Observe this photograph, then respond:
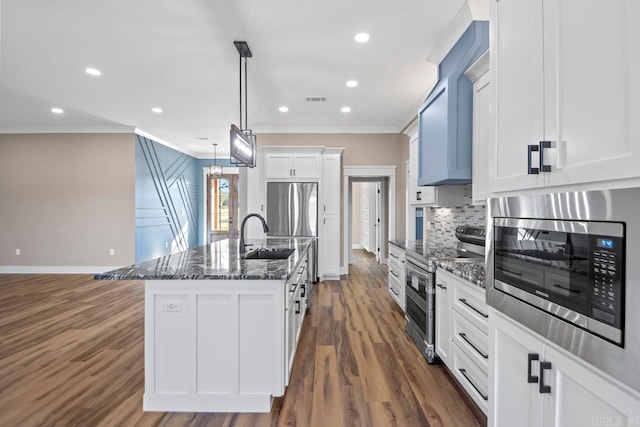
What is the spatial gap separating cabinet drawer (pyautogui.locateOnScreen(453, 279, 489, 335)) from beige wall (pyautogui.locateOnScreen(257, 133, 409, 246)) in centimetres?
375

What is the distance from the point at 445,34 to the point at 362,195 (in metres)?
6.98

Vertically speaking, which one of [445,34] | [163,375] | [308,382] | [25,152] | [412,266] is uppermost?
[445,34]

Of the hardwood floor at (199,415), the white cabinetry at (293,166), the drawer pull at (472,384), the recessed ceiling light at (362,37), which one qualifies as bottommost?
the hardwood floor at (199,415)

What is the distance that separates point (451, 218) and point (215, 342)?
9.09 ft

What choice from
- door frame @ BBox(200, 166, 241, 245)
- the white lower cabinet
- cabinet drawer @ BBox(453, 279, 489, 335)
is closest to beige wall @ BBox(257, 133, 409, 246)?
the white lower cabinet

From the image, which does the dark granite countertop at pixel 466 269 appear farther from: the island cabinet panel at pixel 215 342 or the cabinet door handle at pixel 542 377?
the island cabinet panel at pixel 215 342

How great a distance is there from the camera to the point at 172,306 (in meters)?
1.78

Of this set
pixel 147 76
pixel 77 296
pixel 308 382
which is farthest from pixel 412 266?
pixel 77 296

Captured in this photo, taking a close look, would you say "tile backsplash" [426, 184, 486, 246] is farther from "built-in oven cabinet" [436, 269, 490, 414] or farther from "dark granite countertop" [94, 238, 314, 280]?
"dark granite countertop" [94, 238, 314, 280]

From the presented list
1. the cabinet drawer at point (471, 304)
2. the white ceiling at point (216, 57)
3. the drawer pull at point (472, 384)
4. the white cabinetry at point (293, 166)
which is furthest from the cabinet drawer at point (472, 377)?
the white cabinetry at point (293, 166)

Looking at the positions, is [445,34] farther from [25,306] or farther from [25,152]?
[25,152]

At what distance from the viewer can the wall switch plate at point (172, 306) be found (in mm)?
1779

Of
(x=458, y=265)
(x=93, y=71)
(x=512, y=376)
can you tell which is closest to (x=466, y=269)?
(x=458, y=265)

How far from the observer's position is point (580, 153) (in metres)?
0.84
